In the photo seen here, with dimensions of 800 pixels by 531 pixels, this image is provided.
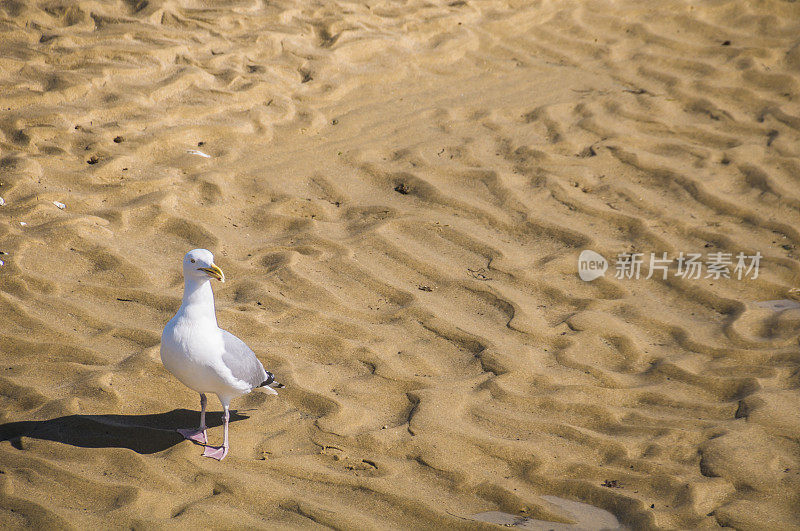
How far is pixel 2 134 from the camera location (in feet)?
17.1

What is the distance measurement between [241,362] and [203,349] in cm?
18

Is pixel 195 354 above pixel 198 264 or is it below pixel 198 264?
below

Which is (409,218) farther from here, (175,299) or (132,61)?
(132,61)

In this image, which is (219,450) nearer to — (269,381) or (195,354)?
(269,381)

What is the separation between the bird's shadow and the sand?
2 centimetres

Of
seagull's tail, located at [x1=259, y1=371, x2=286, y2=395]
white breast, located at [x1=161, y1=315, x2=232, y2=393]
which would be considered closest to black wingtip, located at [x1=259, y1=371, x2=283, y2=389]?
seagull's tail, located at [x1=259, y1=371, x2=286, y2=395]

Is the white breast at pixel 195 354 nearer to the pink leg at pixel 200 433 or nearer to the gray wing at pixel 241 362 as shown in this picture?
the gray wing at pixel 241 362

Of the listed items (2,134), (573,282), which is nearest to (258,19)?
(2,134)

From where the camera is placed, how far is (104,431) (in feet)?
10.5

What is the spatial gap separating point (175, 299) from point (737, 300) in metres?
3.09

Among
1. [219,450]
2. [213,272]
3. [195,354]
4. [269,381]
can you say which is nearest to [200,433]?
[219,450]

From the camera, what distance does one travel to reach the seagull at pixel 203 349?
9.71 ft

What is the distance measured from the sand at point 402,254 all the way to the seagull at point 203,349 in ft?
1.02

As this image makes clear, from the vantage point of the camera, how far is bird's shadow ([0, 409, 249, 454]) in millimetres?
3133
